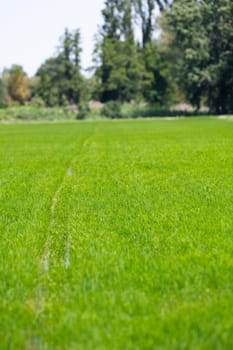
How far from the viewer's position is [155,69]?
7469cm

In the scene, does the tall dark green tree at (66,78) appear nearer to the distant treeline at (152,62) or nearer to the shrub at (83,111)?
the distant treeline at (152,62)

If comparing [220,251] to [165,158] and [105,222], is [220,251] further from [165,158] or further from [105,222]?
[165,158]

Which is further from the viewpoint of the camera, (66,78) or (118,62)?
(66,78)

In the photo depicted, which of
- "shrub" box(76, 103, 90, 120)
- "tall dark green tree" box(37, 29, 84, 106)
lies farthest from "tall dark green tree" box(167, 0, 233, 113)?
"tall dark green tree" box(37, 29, 84, 106)

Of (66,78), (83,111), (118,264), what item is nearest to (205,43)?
(83,111)

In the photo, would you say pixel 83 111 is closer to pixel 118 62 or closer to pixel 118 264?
pixel 118 62

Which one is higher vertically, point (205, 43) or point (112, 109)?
point (205, 43)

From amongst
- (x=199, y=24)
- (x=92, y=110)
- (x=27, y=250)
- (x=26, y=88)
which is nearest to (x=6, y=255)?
(x=27, y=250)

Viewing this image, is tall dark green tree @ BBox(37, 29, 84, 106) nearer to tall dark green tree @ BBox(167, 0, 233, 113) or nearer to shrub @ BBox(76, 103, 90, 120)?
shrub @ BBox(76, 103, 90, 120)

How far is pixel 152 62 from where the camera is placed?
75.0m

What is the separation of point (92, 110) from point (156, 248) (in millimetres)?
68564

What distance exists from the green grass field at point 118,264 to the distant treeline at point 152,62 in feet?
161

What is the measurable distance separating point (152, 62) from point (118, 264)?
72162mm

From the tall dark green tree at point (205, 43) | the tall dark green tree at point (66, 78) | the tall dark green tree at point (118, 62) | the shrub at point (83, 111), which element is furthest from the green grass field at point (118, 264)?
the tall dark green tree at point (66, 78)
